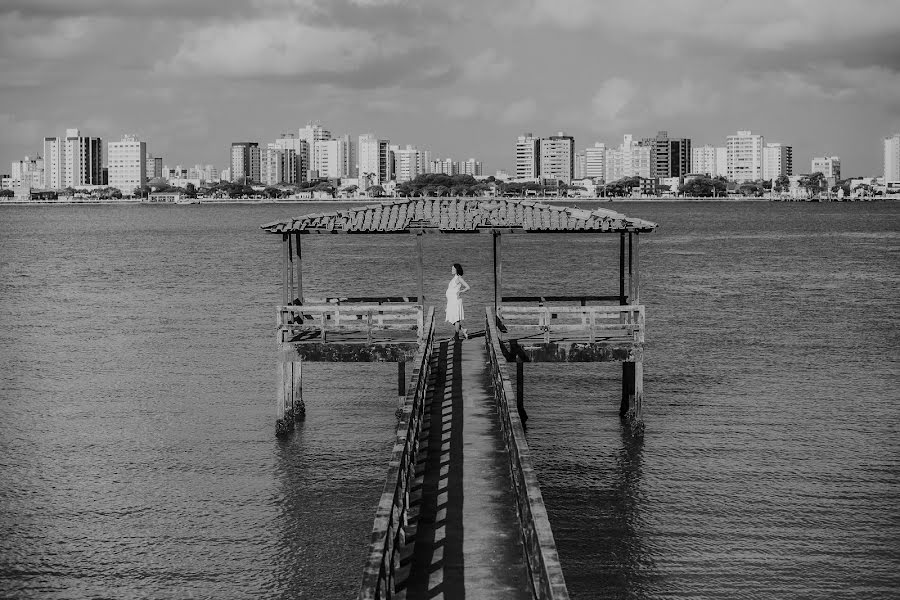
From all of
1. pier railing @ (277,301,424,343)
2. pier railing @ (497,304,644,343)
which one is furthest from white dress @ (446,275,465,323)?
pier railing @ (497,304,644,343)

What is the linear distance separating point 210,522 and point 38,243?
4351 inches

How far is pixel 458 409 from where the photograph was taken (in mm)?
18281

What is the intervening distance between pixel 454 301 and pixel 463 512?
1152 cm

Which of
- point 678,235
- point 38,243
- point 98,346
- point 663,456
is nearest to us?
point 663,456

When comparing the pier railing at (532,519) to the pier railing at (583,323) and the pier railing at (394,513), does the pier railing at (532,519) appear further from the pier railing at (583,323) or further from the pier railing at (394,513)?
the pier railing at (583,323)

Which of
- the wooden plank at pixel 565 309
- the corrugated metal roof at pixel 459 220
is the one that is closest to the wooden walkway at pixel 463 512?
the wooden plank at pixel 565 309

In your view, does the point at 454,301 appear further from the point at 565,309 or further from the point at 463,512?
the point at 463,512

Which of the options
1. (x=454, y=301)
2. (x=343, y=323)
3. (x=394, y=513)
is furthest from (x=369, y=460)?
(x=394, y=513)

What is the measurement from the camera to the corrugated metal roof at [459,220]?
2427cm

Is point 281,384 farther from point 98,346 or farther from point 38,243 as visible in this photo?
point 38,243

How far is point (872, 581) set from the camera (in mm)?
16891

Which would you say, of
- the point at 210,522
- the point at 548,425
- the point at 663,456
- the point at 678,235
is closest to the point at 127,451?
the point at 210,522

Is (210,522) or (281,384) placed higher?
(281,384)

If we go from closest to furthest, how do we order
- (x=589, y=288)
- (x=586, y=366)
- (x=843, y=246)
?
(x=586, y=366) → (x=589, y=288) → (x=843, y=246)
